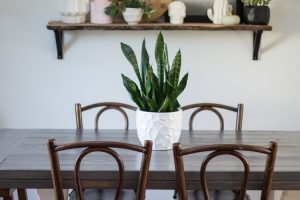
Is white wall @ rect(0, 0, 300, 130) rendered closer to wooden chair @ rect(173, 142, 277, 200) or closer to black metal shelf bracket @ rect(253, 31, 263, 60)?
black metal shelf bracket @ rect(253, 31, 263, 60)

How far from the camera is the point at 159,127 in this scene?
1.83 metres

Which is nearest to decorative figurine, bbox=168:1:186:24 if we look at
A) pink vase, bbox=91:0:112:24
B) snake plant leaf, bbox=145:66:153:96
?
pink vase, bbox=91:0:112:24

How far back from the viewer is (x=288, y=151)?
1.89 metres

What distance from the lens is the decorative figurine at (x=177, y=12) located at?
8.46ft

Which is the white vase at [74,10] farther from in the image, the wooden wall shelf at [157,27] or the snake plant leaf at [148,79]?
the snake plant leaf at [148,79]

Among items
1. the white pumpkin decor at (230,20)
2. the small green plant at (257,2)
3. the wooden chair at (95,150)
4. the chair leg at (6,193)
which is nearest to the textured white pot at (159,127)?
the wooden chair at (95,150)

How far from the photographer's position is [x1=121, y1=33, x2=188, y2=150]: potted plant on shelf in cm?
183

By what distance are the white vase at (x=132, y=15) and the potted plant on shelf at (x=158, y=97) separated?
715mm

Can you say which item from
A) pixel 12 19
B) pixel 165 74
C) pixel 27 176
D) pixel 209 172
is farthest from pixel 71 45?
pixel 209 172

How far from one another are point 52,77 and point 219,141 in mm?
1291

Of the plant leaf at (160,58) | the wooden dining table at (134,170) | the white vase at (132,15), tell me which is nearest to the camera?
the wooden dining table at (134,170)

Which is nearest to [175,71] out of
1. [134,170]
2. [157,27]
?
[134,170]

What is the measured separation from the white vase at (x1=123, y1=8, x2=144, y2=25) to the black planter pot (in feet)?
2.22

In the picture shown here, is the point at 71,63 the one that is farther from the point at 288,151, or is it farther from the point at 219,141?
the point at 288,151
